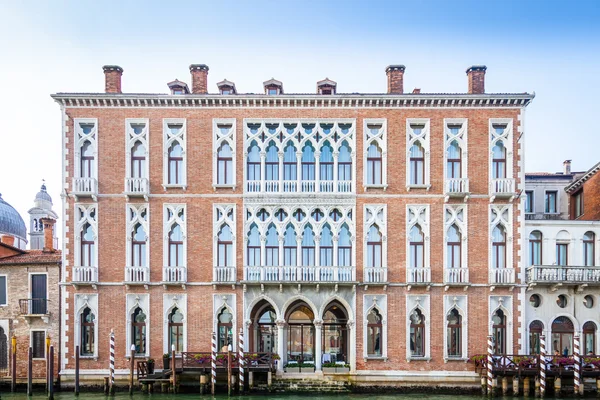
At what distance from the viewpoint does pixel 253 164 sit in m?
21.5

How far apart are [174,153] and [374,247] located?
8.37 metres

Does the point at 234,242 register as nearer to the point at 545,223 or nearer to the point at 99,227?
the point at 99,227

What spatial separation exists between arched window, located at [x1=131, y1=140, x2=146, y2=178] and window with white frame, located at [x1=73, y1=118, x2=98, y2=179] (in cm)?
134

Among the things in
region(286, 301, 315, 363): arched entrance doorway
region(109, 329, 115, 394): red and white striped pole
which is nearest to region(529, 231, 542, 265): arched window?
region(286, 301, 315, 363): arched entrance doorway

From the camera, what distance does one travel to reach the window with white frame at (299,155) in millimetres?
21312

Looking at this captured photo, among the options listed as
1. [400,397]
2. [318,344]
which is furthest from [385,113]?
[400,397]

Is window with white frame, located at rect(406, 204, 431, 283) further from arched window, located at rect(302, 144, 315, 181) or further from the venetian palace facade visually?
arched window, located at rect(302, 144, 315, 181)

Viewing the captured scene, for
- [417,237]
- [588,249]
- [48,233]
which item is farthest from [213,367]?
[588,249]

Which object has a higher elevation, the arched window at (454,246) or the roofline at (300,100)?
the roofline at (300,100)

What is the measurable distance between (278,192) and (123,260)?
20.7 ft

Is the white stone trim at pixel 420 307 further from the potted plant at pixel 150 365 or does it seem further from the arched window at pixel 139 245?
the arched window at pixel 139 245

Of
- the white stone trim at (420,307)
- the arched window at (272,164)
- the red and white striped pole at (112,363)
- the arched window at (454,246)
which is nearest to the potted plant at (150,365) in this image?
the red and white striped pole at (112,363)

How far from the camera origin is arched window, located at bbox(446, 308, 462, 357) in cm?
2102

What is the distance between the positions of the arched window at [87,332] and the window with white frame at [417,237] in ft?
39.1
